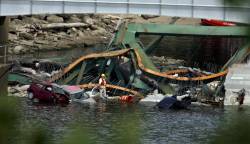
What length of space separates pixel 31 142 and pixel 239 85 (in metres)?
42.7

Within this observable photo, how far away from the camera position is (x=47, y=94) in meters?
42.3

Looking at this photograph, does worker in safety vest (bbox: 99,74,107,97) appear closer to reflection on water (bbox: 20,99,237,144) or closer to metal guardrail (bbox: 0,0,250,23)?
reflection on water (bbox: 20,99,237,144)

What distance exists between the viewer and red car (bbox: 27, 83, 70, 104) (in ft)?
139

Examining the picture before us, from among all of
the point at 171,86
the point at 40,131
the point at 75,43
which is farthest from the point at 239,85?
the point at 40,131

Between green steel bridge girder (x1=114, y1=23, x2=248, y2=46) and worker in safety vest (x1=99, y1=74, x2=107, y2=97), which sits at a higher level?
green steel bridge girder (x1=114, y1=23, x2=248, y2=46)

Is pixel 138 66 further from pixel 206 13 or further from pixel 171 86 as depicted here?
pixel 206 13

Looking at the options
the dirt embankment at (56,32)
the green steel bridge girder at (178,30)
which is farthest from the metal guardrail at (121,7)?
the dirt embankment at (56,32)

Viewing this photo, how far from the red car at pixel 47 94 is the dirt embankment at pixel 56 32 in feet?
77.6

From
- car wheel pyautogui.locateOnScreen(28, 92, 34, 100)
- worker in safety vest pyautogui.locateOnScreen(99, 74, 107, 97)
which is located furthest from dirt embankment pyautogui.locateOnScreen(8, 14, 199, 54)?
car wheel pyautogui.locateOnScreen(28, 92, 34, 100)

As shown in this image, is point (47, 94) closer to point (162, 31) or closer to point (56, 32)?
point (162, 31)

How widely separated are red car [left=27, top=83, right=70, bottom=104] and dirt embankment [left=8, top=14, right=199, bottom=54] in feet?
77.6

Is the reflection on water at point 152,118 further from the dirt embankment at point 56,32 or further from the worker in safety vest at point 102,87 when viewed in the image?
the dirt embankment at point 56,32

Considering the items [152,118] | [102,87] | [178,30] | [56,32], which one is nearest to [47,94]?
[102,87]

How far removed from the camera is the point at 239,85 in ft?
152
